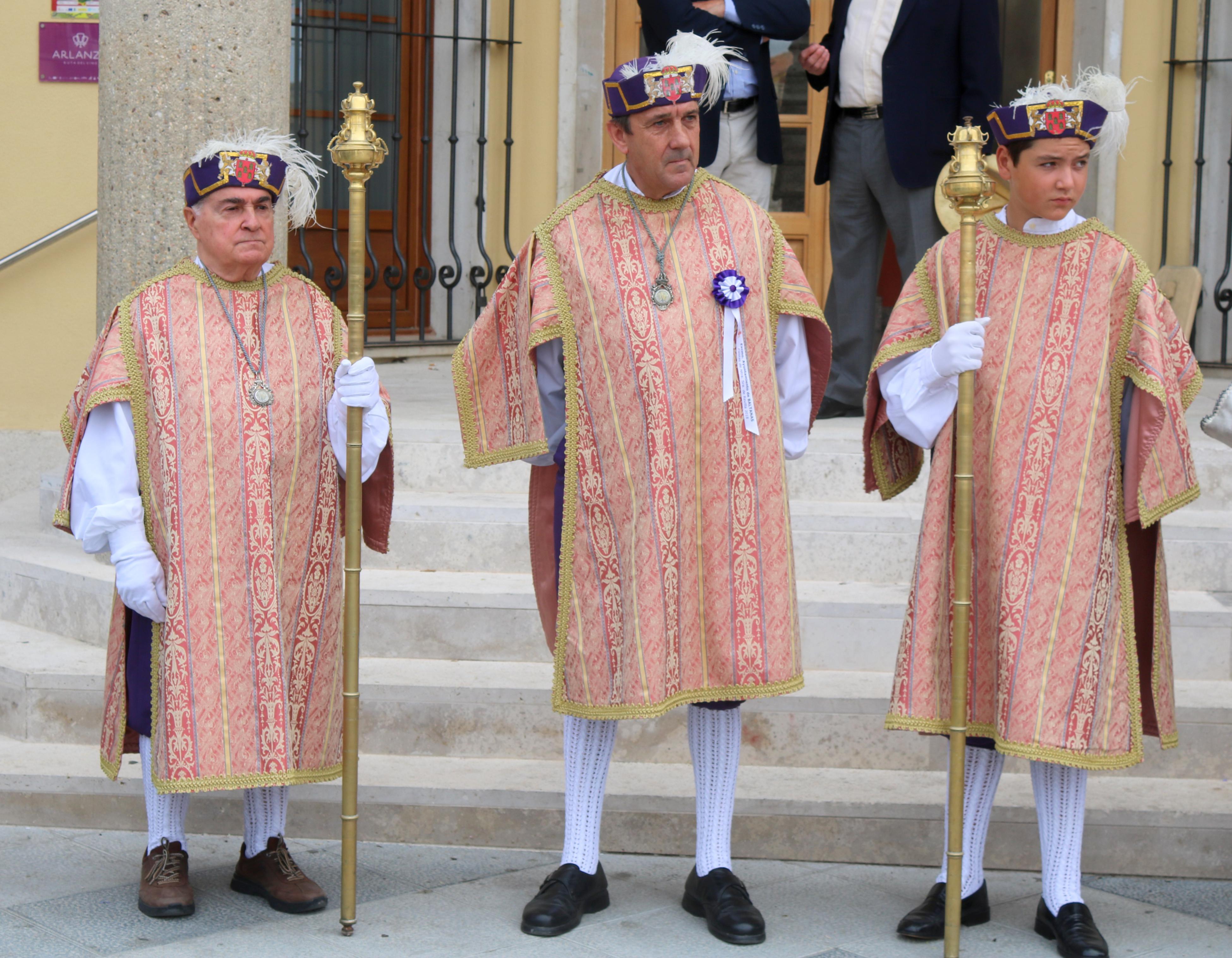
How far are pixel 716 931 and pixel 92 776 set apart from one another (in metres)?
1.77

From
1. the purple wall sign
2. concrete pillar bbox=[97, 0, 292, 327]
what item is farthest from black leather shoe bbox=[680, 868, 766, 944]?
the purple wall sign

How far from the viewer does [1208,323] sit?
7.84 m

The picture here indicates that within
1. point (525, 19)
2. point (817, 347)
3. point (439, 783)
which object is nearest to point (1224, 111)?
point (525, 19)

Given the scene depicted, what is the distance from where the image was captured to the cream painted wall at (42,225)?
24.1 feet

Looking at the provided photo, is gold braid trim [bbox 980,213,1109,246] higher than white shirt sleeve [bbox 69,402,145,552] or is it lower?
higher

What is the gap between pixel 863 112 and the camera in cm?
603

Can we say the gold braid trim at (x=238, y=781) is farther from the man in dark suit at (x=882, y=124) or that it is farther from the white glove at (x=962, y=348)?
the man in dark suit at (x=882, y=124)

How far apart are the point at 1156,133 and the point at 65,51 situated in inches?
192

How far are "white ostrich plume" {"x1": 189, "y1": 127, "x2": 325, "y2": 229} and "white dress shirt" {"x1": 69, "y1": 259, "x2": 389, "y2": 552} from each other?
473mm

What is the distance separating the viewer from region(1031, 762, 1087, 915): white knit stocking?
12.3 feet

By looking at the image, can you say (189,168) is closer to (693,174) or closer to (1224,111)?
(693,174)

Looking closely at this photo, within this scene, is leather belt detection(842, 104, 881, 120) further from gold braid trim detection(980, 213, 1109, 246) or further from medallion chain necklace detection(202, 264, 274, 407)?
medallion chain necklace detection(202, 264, 274, 407)

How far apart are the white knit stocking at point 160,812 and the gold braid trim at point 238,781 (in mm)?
87

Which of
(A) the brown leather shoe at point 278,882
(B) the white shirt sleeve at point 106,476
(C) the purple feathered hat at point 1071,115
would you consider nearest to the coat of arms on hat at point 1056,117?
(C) the purple feathered hat at point 1071,115
